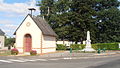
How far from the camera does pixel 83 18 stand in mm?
57812

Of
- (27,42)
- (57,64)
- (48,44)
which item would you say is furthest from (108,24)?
(57,64)

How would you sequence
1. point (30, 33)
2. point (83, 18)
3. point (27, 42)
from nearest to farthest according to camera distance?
point (30, 33) → point (27, 42) → point (83, 18)

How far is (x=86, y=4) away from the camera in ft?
195

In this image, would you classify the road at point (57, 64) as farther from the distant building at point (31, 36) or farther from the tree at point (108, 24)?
the tree at point (108, 24)

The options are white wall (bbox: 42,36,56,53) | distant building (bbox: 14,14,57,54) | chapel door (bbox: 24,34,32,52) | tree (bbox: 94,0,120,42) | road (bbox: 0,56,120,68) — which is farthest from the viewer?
tree (bbox: 94,0,120,42)

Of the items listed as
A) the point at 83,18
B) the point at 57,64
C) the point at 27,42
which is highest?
the point at 83,18

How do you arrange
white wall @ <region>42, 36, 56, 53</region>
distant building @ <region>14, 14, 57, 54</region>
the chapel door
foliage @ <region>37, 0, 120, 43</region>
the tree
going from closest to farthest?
distant building @ <region>14, 14, 57, 54</region>
the chapel door
white wall @ <region>42, 36, 56, 53</region>
foliage @ <region>37, 0, 120, 43</region>
the tree

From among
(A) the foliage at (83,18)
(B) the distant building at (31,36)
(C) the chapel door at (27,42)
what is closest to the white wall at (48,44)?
(B) the distant building at (31,36)

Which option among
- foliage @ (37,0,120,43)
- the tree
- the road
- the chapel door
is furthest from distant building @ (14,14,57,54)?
the tree

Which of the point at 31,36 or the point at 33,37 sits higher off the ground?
the point at 31,36

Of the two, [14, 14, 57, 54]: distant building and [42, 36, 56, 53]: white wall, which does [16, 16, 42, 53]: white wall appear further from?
A: [42, 36, 56, 53]: white wall

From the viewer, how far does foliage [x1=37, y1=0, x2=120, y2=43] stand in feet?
191

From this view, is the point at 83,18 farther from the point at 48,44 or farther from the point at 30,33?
the point at 30,33

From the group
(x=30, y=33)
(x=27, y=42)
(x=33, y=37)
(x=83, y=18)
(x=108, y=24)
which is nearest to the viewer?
(x=33, y=37)
